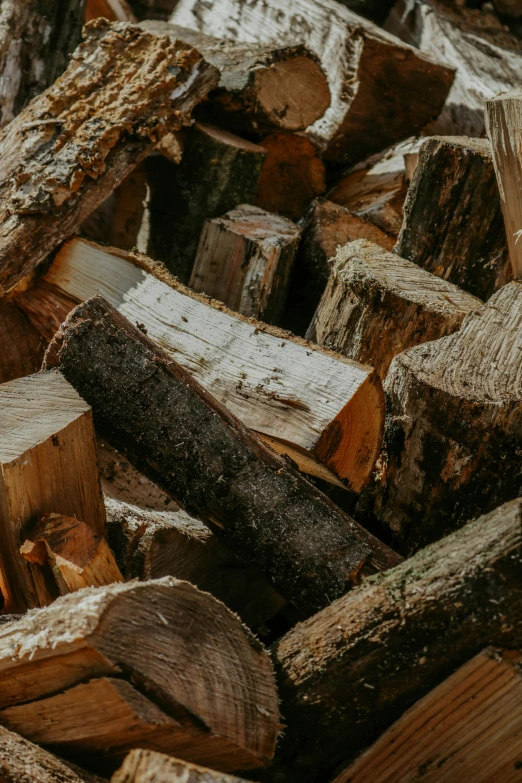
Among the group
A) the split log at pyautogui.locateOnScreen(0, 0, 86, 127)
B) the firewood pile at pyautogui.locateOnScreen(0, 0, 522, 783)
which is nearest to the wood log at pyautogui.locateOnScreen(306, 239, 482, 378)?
the firewood pile at pyautogui.locateOnScreen(0, 0, 522, 783)

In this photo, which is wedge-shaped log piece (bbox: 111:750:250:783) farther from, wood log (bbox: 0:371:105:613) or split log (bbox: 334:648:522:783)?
wood log (bbox: 0:371:105:613)

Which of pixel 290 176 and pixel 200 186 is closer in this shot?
pixel 200 186

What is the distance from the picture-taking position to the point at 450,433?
1820mm

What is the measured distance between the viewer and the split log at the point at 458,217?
2.40 m

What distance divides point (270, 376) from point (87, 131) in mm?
1260

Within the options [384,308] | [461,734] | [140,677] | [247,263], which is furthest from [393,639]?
[247,263]

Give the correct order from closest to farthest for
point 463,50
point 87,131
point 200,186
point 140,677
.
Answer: point 140,677, point 87,131, point 200,186, point 463,50

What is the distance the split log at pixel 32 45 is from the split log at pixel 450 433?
257 cm

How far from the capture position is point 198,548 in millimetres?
1999

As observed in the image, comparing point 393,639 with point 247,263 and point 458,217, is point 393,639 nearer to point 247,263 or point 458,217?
point 458,217

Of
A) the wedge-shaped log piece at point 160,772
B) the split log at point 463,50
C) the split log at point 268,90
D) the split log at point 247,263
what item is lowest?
the wedge-shaped log piece at point 160,772

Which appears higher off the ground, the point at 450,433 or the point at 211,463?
the point at 450,433

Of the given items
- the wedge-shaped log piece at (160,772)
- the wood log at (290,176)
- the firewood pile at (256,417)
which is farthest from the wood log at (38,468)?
the wood log at (290,176)

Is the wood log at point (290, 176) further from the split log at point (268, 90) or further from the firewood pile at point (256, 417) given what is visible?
the split log at point (268, 90)
